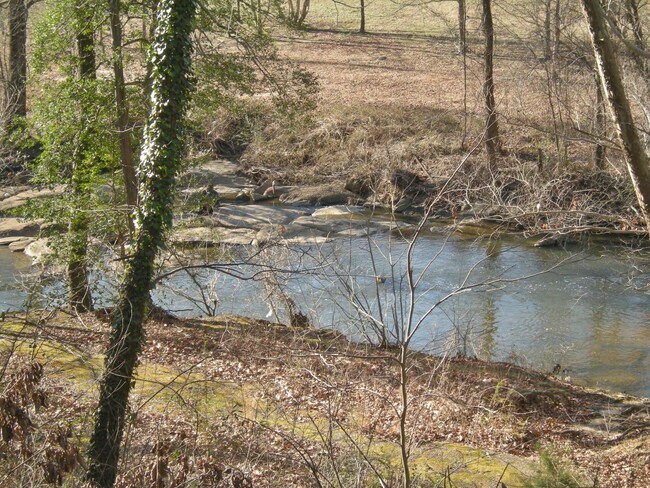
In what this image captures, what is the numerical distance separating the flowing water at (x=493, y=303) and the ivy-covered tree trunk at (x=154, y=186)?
443cm

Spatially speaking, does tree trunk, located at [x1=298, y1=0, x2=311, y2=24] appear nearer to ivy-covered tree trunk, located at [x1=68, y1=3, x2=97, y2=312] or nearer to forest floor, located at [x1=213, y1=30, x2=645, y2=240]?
forest floor, located at [x1=213, y1=30, x2=645, y2=240]

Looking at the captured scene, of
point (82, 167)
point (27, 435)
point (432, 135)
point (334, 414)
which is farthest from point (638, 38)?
point (27, 435)

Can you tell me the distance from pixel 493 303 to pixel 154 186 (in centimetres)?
1017

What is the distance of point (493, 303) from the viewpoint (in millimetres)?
16797

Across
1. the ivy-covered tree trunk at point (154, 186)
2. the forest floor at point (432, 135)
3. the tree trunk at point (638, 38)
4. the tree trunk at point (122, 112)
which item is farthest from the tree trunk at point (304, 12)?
the ivy-covered tree trunk at point (154, 186)

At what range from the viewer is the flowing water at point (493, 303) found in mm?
13875

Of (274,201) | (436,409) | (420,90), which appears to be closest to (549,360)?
(436,409)

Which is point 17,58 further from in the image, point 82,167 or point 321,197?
point 82,167

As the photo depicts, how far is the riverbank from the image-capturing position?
26.2ft

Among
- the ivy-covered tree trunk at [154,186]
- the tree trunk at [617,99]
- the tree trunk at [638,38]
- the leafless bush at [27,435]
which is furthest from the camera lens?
the tree trunk at [638,38]

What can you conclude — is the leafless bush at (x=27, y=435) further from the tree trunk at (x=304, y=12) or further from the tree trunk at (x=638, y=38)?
the tree trunk at (x=638, y=38)

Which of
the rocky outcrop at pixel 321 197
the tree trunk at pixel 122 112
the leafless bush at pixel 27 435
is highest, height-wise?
the tree trunk at pixel 122 112

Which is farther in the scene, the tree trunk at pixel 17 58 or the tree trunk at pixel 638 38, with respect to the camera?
the tree trunk at pixel 17 58

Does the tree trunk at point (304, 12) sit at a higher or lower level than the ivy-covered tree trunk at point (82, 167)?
higher
